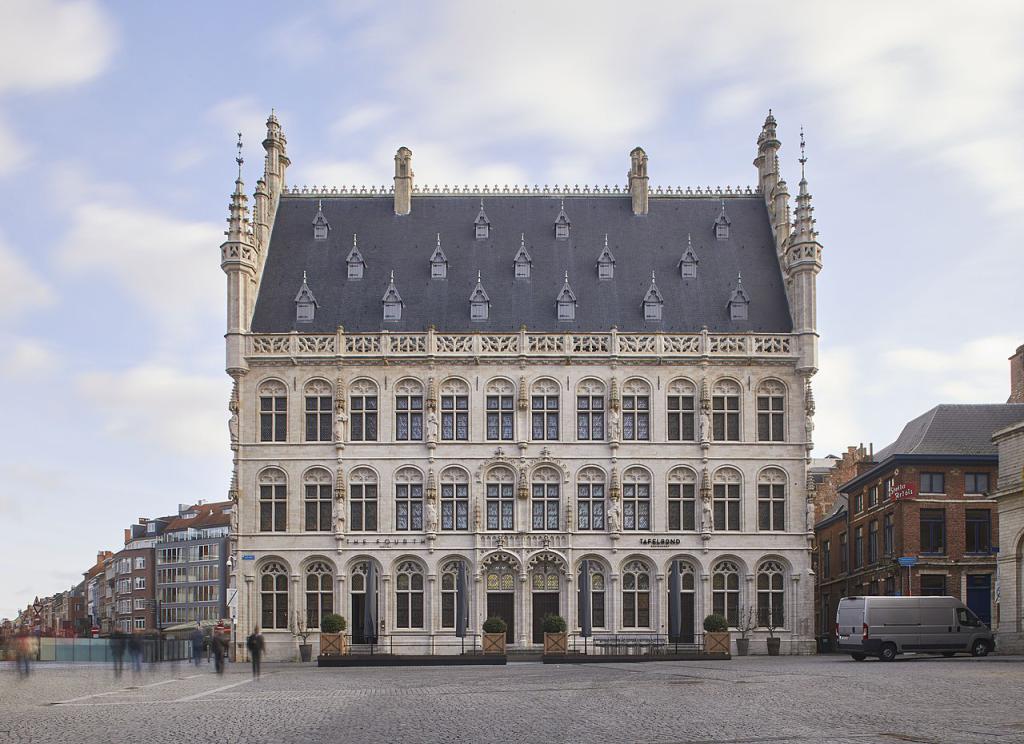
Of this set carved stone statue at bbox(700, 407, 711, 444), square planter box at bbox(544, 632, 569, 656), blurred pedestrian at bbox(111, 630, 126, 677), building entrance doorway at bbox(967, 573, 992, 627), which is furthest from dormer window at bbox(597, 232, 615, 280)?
blurred pedestrian at bbox(111, 630, 126, 677)

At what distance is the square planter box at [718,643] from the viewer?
51438mm

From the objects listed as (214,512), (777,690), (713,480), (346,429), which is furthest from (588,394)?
(214,512)

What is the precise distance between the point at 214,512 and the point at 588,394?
93.5m

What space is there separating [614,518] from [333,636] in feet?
45.3

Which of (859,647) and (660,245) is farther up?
(660,245)

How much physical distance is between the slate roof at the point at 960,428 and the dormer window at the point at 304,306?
27736 mm

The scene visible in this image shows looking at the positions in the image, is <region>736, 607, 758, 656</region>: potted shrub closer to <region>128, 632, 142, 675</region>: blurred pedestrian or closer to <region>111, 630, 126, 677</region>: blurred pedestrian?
<region>128, 632, 142, 675</region>: blurred pedestrian

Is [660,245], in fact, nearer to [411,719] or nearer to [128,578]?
[411,719]

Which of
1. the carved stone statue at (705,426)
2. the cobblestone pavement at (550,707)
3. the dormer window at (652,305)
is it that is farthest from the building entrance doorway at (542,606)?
the cobblestone pavement at (550,707)

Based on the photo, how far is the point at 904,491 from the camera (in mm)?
59750

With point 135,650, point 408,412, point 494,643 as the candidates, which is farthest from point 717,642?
point 135,650

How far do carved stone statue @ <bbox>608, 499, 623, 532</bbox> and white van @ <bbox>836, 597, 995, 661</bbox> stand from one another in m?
14.9

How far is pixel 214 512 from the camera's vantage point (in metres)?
146

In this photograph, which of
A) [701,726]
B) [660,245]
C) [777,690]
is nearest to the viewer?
[701,726]
